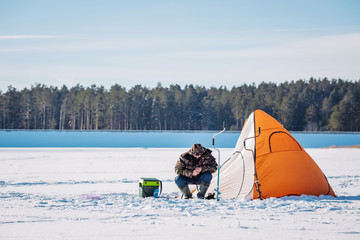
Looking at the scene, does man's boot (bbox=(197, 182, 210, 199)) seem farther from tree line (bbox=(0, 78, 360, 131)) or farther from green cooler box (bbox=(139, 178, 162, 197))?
tree line (bbox=(0, 78, 360, 131))

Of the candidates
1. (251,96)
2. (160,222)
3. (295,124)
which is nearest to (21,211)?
(160,222)

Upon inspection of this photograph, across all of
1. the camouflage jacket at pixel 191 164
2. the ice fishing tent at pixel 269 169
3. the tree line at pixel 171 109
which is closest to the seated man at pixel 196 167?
the camouflage jacket at pixel 191 164

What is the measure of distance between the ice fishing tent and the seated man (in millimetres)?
839

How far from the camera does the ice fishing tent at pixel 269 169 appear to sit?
356 inches

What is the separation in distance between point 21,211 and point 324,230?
14.3ft

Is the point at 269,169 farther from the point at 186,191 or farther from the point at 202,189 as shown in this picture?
the point at 186,191

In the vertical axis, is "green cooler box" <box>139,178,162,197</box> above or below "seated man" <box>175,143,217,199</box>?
below

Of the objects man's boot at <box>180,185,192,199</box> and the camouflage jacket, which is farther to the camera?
man's boot at <box>180,185,192,199</box>

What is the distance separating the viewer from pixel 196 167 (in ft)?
28.7

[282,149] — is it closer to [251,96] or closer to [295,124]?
[295,124]

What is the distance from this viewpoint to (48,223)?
6.60m

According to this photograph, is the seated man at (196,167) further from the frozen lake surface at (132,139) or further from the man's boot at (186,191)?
the frozen lake surface at (132,139)

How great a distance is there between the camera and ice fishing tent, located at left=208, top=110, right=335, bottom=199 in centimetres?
904

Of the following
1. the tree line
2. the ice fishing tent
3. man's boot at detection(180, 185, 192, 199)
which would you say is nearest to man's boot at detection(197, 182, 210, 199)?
man's boot at detection(180, 185, 192, 199)
